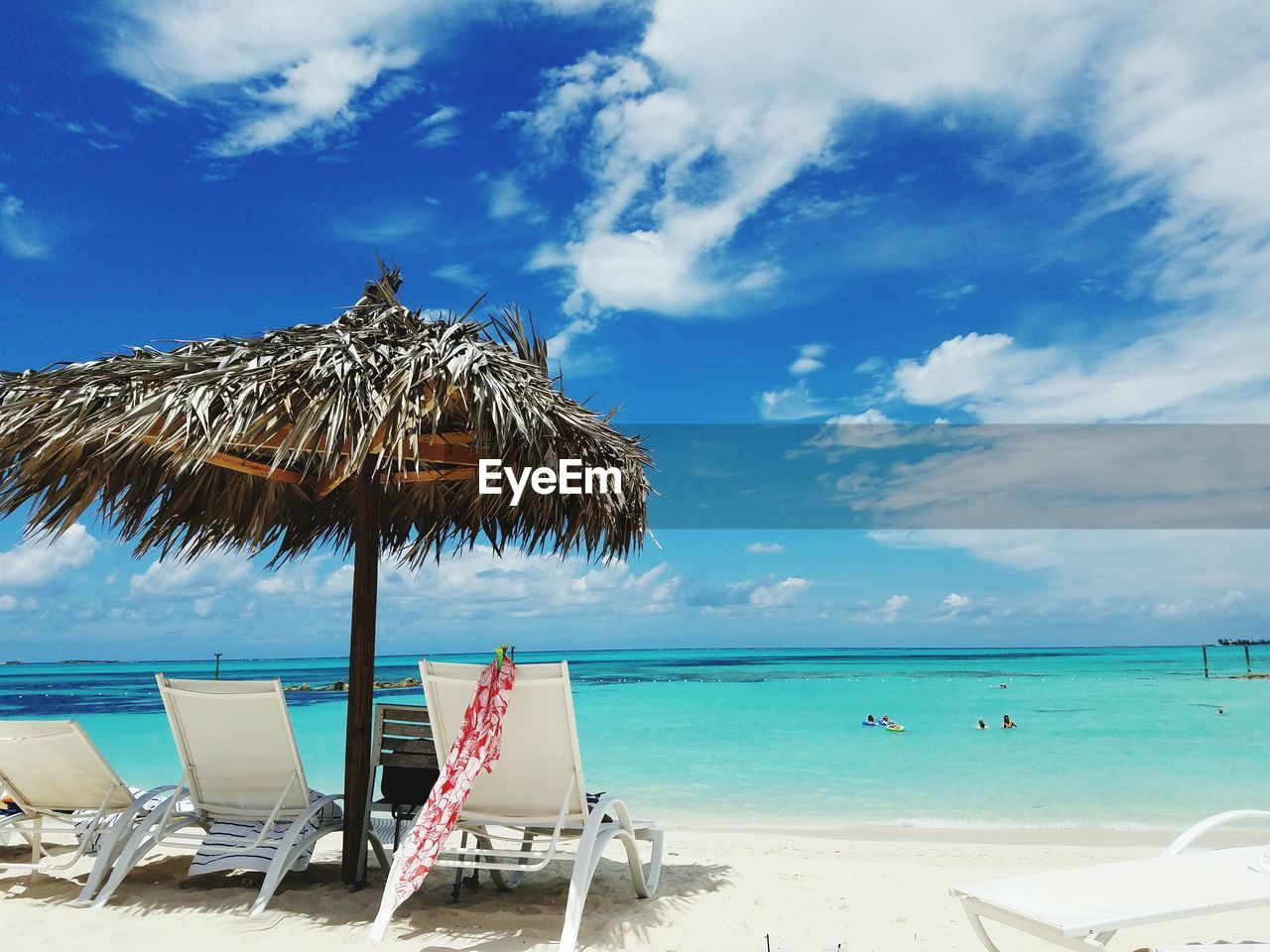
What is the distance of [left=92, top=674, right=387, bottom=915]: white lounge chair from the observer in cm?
359

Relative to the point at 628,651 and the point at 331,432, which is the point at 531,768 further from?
the point at 628,651

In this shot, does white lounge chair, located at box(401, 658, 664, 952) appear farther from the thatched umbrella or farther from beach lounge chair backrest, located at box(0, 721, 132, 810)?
beach lounge chair backrest, located at box(0, 721, 132, 810)

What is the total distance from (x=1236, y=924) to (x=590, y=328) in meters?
25.1

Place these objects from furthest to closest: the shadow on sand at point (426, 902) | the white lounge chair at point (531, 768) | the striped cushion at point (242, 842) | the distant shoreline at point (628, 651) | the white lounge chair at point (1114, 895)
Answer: the distant shoreline at point (628, 651), the striped cushion at point (242, 842), the shadow on sand at point (426, 902), the white lounge chair at point (531, 768), the white lounge chair at point (1114, 895)

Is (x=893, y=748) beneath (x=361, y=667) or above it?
beneath

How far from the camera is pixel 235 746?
3734 mm

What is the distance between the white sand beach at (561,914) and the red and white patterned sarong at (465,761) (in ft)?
1.11

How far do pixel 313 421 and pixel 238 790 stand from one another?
170 centimetres

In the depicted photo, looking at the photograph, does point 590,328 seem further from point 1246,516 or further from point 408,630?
point 1246,516

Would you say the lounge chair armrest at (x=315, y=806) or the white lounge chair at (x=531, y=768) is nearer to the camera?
the white lounge chair at (x=531, y=768)

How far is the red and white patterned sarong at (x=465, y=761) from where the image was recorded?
3.20 meters

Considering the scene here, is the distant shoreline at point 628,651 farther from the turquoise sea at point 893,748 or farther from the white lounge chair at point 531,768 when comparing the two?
the white lounge chair at point 531,768

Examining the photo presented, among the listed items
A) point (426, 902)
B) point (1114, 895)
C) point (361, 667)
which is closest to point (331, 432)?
point (361, 667)

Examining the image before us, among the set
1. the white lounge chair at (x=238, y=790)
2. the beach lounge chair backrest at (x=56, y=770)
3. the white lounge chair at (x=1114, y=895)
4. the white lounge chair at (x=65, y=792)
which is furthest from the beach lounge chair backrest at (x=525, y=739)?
the beach lounge chair backrest at (x=56, y=770)
